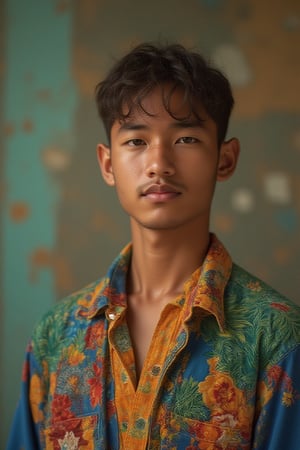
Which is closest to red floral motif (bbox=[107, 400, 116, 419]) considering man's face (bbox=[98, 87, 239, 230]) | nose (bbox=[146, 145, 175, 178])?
man's face (bbox=[98, 87, 239, 230])

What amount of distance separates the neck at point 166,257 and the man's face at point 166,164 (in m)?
0.05

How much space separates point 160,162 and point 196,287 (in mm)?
283

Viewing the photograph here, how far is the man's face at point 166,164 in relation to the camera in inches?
56.9

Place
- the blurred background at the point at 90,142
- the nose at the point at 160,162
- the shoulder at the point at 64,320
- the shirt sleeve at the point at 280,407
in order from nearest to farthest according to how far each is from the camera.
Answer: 1. the shirt sleeve at the point at 280,407
2. the nose at the point at 160,162
3. the shoulder at the point at 64,320
4. the blurred background at the point at 90,142

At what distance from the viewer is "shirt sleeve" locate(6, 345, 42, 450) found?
1.60 meters

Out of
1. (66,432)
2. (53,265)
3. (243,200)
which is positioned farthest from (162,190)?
(53,265)

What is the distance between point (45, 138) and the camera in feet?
7.01

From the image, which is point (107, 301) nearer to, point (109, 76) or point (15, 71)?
point (109, 76)

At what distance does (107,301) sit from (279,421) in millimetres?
463

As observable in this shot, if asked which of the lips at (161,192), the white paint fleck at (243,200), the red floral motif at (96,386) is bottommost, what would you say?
the red floral motif at (96,386)

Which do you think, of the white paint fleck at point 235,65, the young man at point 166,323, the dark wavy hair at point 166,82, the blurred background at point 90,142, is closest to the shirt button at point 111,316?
the young man at point 166,323

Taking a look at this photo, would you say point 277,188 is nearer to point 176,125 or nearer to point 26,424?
point 176,125

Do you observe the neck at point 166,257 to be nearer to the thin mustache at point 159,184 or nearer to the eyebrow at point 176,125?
the thin mustache at point 159,184

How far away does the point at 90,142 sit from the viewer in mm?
2129
